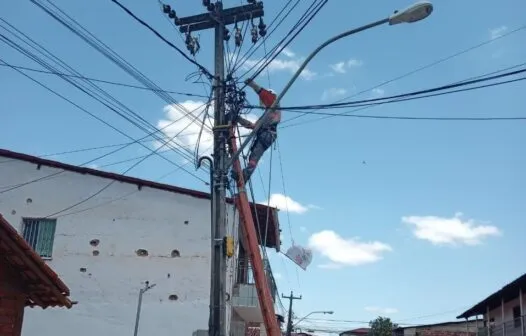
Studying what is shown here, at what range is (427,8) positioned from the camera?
8945mm

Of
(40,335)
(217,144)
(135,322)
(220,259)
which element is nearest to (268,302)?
(220,259)

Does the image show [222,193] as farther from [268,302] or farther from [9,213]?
[9,213]

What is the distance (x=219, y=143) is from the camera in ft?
42.7

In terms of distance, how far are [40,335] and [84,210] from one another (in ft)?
15.4

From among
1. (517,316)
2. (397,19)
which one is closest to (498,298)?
(517,316)

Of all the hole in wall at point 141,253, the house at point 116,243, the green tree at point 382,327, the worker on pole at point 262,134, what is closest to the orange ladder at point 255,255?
the worker on pole at point 262,134

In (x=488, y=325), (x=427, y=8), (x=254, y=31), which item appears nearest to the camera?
(x=427, y=8)

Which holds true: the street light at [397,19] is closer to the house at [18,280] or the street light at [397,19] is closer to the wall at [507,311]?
the house at [18,280]

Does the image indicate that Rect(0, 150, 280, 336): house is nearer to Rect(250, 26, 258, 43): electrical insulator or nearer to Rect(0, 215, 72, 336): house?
Rect(250, 26, 258, 43): electrical insulator

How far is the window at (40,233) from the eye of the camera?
2391 cm

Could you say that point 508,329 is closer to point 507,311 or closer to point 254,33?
point 507,311

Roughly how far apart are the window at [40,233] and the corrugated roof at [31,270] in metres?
13.0

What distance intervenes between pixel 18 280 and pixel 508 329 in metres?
19.7

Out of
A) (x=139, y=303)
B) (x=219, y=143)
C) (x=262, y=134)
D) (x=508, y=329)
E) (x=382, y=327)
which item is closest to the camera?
(x=219, y=143)
